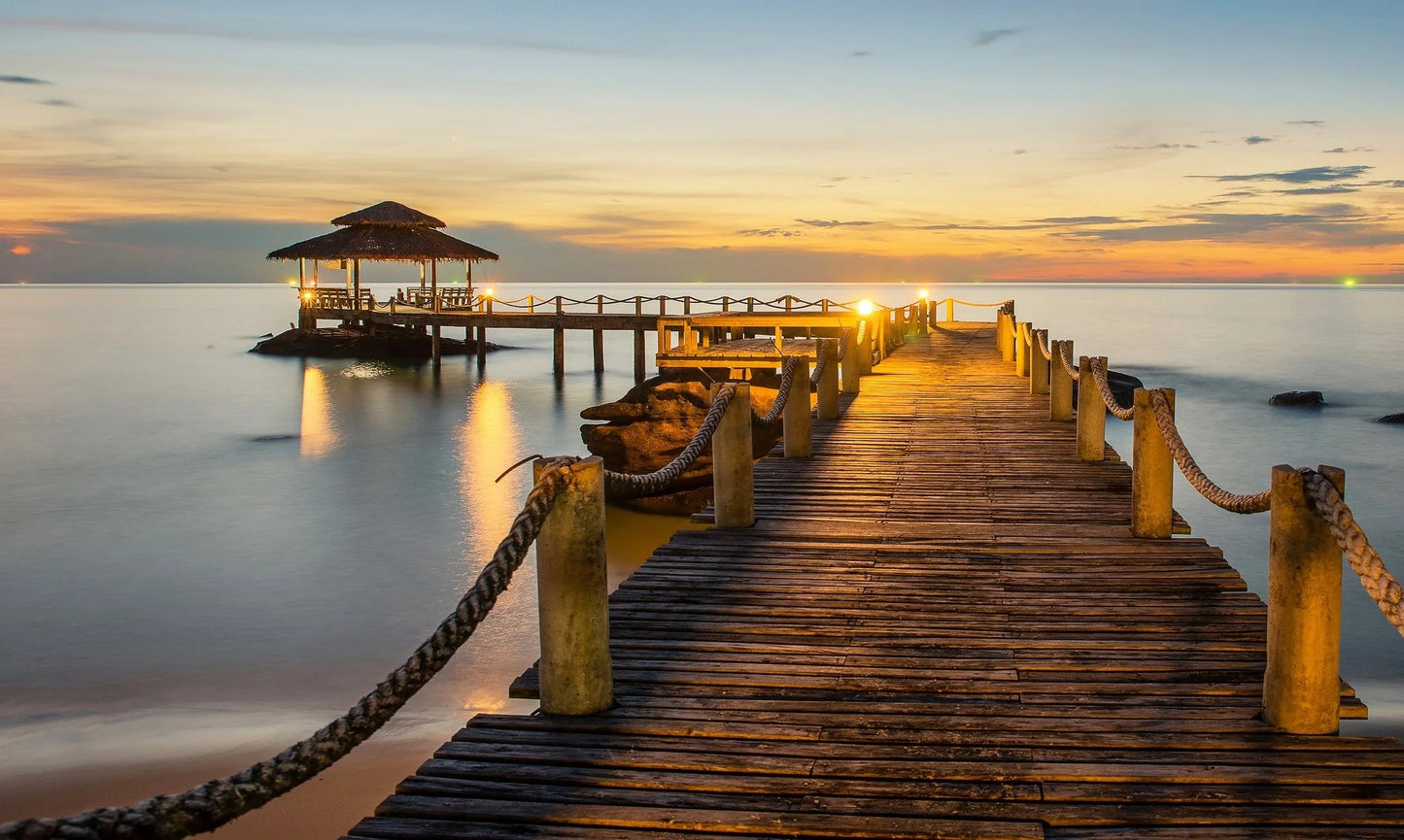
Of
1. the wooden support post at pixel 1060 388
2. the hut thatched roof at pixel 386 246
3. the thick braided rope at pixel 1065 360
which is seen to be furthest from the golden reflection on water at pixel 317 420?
A: the thick braided rope at pixel 1065 360

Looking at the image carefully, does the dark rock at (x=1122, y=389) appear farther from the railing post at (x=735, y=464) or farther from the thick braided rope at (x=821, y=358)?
the railing post at (x=735, y=464)

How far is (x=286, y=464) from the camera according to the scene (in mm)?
25156

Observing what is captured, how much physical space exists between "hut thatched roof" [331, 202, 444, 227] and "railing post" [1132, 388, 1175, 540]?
41.0 meters

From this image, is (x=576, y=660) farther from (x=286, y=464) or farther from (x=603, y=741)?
(x=286, y=464)

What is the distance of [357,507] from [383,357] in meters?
28.3

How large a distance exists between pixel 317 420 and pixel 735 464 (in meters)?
27.1

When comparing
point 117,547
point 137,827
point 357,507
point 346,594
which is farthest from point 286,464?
point 137,827

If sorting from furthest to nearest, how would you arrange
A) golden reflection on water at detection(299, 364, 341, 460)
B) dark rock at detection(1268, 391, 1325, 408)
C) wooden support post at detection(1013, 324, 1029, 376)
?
dark rock at detection(1268, 391, 1325, 408)
golden reflection on water at detection(299, 364, 341, 460)
wooden support post at detection(1013, 324, 1029, 376)

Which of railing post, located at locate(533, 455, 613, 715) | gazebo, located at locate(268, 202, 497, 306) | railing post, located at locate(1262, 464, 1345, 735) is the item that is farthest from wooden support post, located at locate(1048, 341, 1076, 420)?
gazebo, located at locate(268, 202, 497, 306)

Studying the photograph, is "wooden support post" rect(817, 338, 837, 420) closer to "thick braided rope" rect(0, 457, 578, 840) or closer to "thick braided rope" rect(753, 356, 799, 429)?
"thick braided rope" rect(753, 356, 799, 429)

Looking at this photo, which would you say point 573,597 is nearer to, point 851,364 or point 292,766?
point 292,766

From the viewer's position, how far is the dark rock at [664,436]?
55.7 ft

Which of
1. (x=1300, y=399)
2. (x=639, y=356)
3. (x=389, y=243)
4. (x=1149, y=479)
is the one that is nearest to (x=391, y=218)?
(x=389, y=243)

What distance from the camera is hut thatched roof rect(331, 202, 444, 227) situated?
145ft
